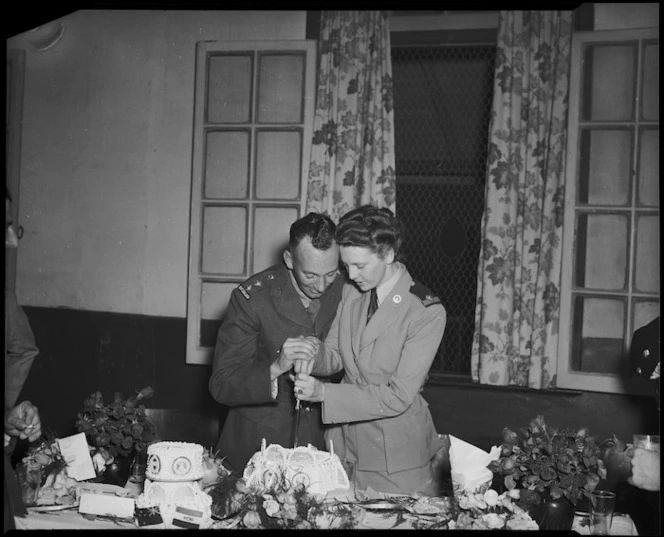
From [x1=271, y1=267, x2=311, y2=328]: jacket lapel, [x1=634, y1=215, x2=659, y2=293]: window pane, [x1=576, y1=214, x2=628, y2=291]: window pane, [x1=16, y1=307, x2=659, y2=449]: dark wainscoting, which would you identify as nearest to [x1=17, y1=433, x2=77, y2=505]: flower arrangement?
[x1=271, y1=267, x2=311, y2=328]: jacket lapel

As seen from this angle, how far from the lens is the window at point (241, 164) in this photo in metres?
4.44

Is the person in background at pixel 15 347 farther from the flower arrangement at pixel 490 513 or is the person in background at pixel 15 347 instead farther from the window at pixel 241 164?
the window at pixel 241 164

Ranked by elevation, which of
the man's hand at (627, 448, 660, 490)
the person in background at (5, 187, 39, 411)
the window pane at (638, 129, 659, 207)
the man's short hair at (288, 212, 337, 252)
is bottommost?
the man's hand at (627, 448, 660, 490)

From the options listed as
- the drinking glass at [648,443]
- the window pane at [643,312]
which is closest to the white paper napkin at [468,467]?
the drinking glass at [648,443]

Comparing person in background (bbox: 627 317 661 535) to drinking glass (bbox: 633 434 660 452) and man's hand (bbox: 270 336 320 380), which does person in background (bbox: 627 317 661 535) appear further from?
man's hand (bbox: 270 336 320 380)

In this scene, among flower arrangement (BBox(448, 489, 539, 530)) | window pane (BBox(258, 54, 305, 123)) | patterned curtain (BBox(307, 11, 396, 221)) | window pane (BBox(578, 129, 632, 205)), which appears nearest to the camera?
flower arrangement (BBox(448, 489, 539, 530))

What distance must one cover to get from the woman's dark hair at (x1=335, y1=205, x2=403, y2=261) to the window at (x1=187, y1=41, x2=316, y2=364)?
179 cm

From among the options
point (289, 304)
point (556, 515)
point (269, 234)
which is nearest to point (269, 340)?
point (289, 304)

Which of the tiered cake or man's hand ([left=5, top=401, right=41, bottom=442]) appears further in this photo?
man's hand ([left=5, top=401, right=41, bottom=442])

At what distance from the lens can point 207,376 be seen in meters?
4.56

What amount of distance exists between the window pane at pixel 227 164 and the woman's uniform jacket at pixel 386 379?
6.29 feet

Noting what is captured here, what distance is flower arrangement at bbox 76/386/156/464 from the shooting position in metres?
2.49

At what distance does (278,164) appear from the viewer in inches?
176

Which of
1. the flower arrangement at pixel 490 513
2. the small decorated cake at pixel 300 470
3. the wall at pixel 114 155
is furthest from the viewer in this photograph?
the wall at pixel 114 155
